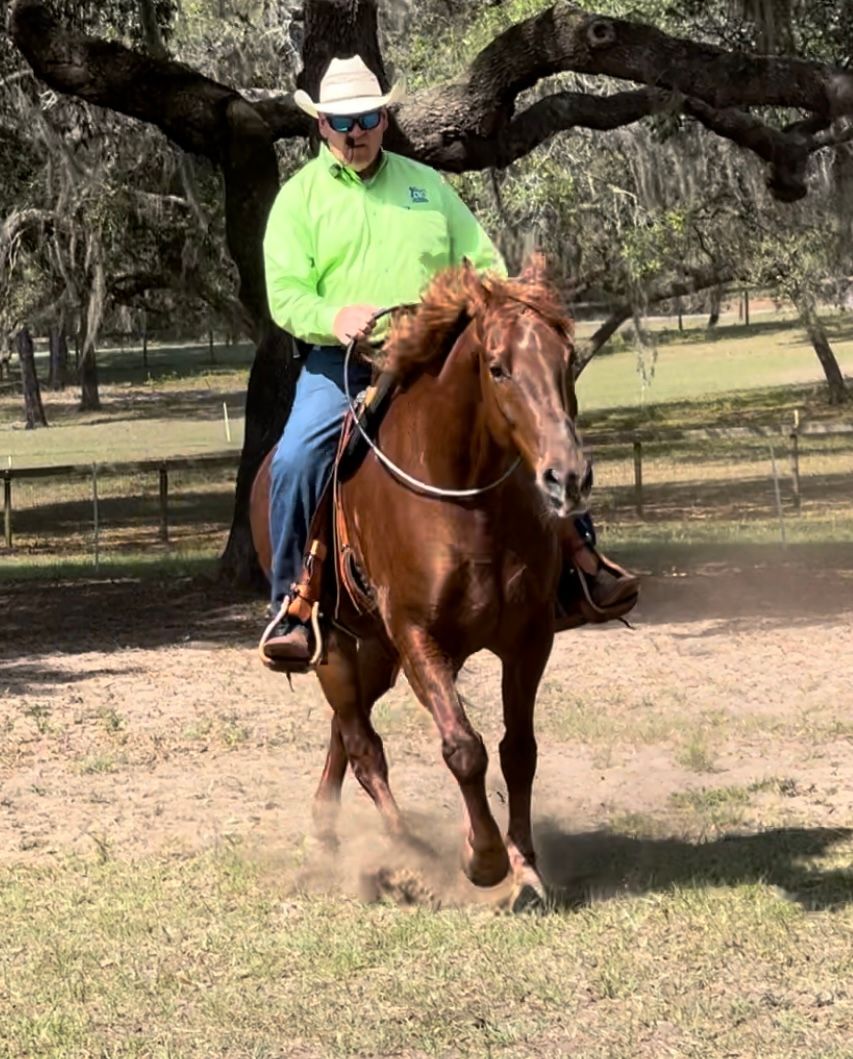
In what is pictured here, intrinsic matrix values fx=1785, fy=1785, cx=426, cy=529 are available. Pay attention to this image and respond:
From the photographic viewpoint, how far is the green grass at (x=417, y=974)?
468 centimetres

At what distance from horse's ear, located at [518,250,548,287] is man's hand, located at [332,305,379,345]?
0.54 metres

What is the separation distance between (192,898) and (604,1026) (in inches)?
81.6

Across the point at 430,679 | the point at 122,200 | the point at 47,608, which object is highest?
the point at 122,200

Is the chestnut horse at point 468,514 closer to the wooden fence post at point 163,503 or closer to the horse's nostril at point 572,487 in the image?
the horse's nostril at point 572,487

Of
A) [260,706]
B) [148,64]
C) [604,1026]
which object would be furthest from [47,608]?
[604,1026]

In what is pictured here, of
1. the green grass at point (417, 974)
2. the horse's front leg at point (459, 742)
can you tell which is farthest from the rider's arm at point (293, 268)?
the green grass at point (417, 974)

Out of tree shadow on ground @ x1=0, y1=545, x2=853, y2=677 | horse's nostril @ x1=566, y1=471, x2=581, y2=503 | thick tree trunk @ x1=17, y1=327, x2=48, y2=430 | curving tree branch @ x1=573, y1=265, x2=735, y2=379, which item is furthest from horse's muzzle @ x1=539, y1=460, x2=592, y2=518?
thick tree trunk @ x1=17, y1=327, x2=48, y2=430

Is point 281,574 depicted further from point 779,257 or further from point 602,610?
point 779,257

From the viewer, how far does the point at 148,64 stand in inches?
559

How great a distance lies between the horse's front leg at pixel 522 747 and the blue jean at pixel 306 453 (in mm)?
969

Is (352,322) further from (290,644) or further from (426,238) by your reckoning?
(290,644)

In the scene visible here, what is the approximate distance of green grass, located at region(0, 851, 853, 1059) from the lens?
4.68m

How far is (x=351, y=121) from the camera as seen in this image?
6.17 meters

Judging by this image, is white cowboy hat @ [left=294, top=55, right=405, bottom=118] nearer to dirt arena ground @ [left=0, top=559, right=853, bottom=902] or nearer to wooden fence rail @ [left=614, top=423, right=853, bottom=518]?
dirt arena ground @ [left=0, top=559, right=853, bottom=902]
